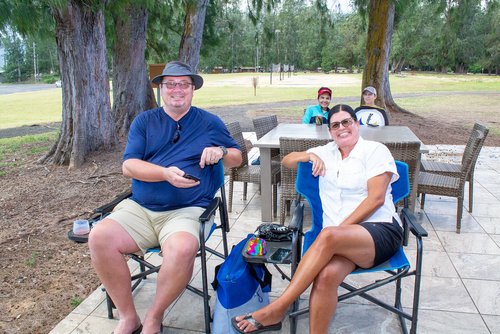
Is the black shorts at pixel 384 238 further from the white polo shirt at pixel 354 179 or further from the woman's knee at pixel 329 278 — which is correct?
the woman's knee at pixel 329 278

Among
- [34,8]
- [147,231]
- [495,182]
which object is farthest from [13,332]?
[495,182]

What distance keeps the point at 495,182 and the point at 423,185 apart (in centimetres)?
223

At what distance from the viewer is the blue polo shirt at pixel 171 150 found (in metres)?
2.67

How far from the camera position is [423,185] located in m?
3.98

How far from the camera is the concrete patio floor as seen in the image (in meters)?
2.52

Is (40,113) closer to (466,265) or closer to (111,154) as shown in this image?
(111,154)

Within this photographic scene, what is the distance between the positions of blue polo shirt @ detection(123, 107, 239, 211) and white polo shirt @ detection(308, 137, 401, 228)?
75 cm

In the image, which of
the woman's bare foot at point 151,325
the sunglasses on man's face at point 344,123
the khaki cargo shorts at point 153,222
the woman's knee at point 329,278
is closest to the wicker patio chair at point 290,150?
the sunglasses on man's face at point 344,123

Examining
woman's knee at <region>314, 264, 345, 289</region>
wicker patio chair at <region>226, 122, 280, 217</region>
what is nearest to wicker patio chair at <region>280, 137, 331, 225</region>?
wicker patio chair at <region>226, 122, 280, 217</region>

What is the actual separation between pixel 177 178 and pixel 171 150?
0.35 meters

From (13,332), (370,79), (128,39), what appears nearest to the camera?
(13,332)

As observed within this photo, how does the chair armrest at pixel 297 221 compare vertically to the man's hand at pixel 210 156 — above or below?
below

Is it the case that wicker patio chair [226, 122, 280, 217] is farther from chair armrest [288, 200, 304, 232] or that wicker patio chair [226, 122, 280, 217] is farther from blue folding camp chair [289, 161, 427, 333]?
chair armrest [288, 200, 304, 232]

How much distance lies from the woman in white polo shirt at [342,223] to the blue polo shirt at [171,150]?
0.55 metres
